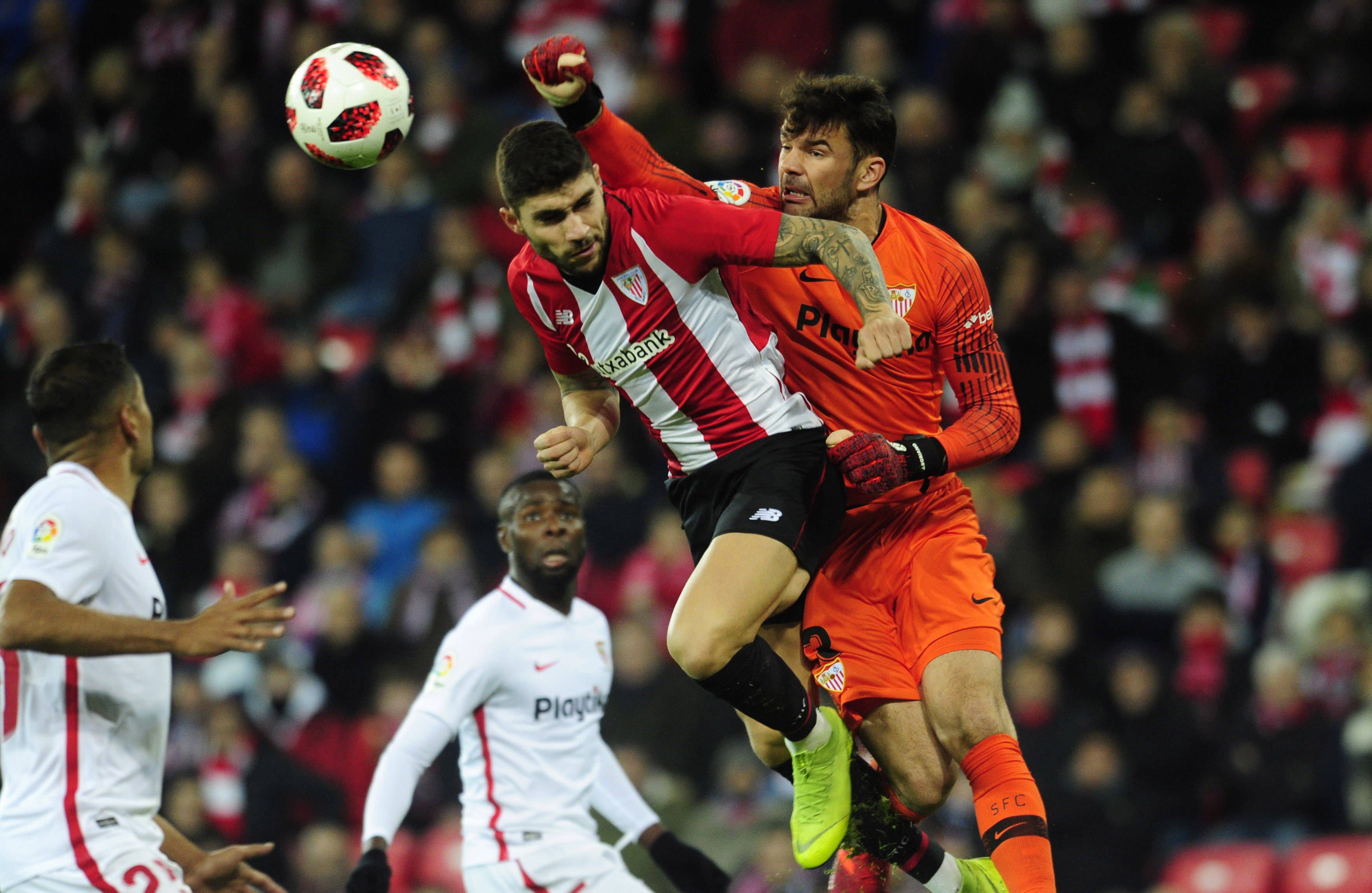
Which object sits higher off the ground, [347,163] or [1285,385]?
[347,163]

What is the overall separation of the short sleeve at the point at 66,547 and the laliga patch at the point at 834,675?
2305 mm

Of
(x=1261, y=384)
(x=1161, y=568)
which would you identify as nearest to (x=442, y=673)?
(x=1161, y=568)

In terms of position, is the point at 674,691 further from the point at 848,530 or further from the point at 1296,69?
the point at 1296,69

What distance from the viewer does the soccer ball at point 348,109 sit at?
5246 mm

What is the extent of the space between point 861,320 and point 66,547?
99.7 inches

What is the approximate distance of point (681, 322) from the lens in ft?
16.0

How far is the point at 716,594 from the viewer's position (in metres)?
4.69

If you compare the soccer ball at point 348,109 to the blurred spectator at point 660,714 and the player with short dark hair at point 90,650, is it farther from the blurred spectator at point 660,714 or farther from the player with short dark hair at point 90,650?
the blurred spectator at point 660,714

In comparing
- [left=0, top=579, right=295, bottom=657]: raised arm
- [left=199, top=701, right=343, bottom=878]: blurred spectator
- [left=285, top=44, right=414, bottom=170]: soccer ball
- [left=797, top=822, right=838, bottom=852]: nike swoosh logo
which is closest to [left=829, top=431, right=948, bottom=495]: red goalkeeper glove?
[left=797, top=822, right=838, bottom=852]: nike swoosh logo

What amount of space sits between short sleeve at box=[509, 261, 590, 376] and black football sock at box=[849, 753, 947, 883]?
1.65m

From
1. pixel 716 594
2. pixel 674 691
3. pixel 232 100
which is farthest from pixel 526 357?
pixel 716 594

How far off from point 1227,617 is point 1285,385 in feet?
5.01

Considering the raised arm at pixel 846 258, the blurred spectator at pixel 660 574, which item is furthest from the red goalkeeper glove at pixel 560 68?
the blurred spectator at pixel 660 574

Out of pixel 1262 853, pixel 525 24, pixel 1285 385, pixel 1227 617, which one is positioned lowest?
pixel 1262 853
